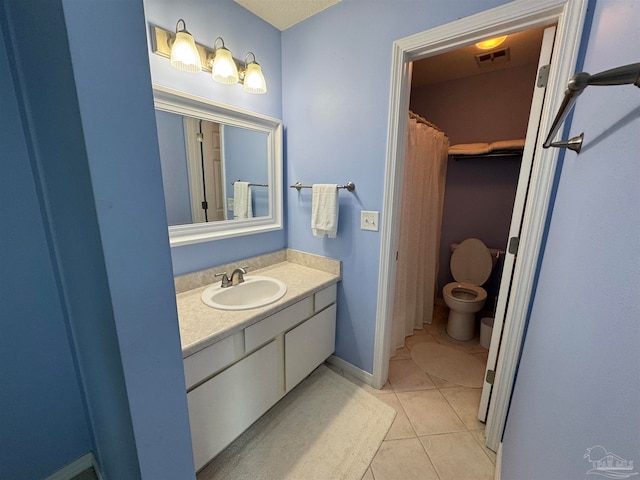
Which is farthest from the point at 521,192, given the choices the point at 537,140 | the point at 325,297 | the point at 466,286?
the point at 466,286

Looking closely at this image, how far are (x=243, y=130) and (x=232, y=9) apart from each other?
64 centimetres

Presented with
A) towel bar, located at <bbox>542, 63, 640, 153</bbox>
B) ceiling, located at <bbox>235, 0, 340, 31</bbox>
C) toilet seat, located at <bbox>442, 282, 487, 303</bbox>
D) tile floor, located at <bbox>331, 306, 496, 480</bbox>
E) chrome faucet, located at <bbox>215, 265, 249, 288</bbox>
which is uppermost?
ceiling, located at <bbox>235, 0, 340, 31</bbox>

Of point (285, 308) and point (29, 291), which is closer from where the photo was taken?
point (29, 291)

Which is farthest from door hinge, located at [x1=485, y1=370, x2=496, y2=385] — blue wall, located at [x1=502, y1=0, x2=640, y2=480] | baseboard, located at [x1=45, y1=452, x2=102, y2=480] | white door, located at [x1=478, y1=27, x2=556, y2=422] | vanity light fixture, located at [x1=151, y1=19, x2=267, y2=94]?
vanity light fixture, located at [x1=151, y1=19, x2=267, y2=94]

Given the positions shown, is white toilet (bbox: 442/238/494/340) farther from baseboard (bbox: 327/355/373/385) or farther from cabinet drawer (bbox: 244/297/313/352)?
cabinet drawer (bbox: 244/297/313/352)

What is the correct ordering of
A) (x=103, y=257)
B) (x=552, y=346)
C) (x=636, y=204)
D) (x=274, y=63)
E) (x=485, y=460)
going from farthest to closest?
(x=274, y=63)
(x=485, y=460)
(x=552, y=346)
(x=103, y=257)
(x=636, y=204)

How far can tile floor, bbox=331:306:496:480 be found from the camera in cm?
124

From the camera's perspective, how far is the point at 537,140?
43.5 inches

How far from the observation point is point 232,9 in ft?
4.78

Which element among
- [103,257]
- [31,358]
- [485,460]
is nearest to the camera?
[103,257]

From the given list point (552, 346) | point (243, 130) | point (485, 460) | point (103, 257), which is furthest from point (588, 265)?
point (243, 130)

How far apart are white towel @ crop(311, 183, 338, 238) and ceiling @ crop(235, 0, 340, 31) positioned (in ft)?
3.36

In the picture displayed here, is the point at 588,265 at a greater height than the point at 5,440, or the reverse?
the point at 588,265

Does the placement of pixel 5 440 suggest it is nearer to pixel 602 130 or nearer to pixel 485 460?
pixel 485 460
